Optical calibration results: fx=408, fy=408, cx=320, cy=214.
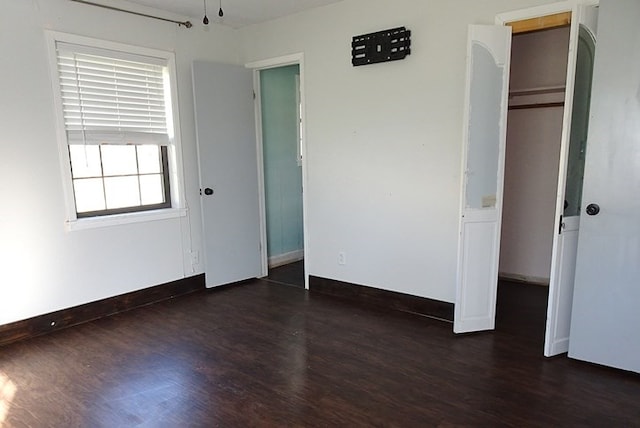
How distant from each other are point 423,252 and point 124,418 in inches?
94.2

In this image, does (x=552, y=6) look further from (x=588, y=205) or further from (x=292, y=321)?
(x=292, y=321)

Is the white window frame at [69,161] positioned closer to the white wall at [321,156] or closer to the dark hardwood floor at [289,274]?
the white wall at [321,156]

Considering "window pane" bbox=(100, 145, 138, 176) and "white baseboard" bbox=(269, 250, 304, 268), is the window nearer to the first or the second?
"window pane" bbox=(100, 145, 138, 176)

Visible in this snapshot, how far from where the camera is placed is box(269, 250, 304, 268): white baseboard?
5.03 m

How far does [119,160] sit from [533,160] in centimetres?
399

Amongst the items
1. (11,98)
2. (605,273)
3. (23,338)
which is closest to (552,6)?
(605,273)

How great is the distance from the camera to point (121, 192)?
367 cm

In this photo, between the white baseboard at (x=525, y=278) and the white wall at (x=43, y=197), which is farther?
the white baseboard at (x=525, y=278)

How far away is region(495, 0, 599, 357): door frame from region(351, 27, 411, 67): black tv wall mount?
720mm

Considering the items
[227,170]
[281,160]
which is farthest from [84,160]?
[281,160]

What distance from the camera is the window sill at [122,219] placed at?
3330 mm

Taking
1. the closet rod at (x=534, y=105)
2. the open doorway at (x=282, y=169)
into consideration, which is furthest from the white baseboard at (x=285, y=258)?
the closet rod at (x=534, y=105)

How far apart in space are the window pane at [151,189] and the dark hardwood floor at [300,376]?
1115 millimetres

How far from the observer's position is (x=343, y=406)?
7.30 ft
